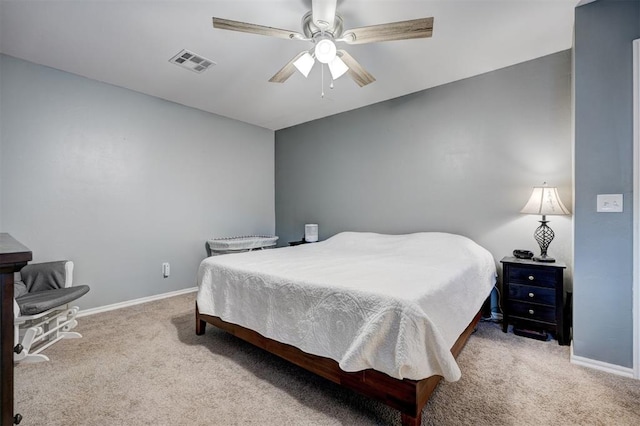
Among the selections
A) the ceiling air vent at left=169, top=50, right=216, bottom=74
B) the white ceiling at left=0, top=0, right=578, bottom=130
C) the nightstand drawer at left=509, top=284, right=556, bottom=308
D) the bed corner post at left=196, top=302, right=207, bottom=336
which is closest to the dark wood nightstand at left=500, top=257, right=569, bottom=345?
the nightstand drawer at left=509, top=284, right=556, bottom=308

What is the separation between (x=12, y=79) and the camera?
2557 millimetres

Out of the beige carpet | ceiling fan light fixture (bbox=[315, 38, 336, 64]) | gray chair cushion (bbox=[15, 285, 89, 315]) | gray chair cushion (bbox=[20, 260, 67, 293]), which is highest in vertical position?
ceiling fan light fixture (bbox=[315, 38, 336, 64])

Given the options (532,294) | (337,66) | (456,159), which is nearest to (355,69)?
(337,66)

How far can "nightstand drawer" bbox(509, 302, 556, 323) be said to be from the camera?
2.24 m

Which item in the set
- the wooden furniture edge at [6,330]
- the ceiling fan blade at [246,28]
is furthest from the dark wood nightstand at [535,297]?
the wooden furniture edge at [6,330]

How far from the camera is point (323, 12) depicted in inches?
69.7

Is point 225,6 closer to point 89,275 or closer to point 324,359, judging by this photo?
point 324,359

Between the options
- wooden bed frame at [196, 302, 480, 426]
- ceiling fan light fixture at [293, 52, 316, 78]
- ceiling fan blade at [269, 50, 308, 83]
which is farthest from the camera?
ceiling fan blade at [269, 50, 308, 83]

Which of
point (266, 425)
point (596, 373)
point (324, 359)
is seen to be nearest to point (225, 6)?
point (324, 359)

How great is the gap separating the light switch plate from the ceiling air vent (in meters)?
3.39

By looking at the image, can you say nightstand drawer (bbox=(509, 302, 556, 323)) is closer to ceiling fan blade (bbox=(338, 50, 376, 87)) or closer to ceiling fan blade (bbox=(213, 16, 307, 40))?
ceiling fan blade (bbox=(338, 50, 376, 87))

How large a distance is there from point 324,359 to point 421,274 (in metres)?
0.80

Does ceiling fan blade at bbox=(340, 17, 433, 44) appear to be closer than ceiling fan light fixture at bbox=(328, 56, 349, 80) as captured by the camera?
Yes

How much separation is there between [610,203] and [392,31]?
1871mm
